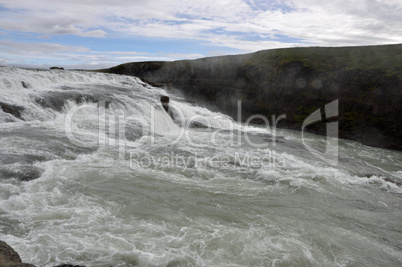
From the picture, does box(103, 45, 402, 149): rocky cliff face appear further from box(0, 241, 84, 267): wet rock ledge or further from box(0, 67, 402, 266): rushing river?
box(0, 241, 84, 267): wet rock ledge

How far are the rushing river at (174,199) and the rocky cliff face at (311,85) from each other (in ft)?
26.8

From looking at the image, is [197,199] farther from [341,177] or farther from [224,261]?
[341,177]

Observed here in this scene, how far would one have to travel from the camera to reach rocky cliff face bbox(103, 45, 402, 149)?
22.2 metres

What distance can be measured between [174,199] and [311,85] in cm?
2300

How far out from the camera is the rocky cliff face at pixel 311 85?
2217 cm

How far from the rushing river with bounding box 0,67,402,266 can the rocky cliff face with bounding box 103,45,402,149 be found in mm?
8169

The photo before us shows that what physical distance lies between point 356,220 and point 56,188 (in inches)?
292
